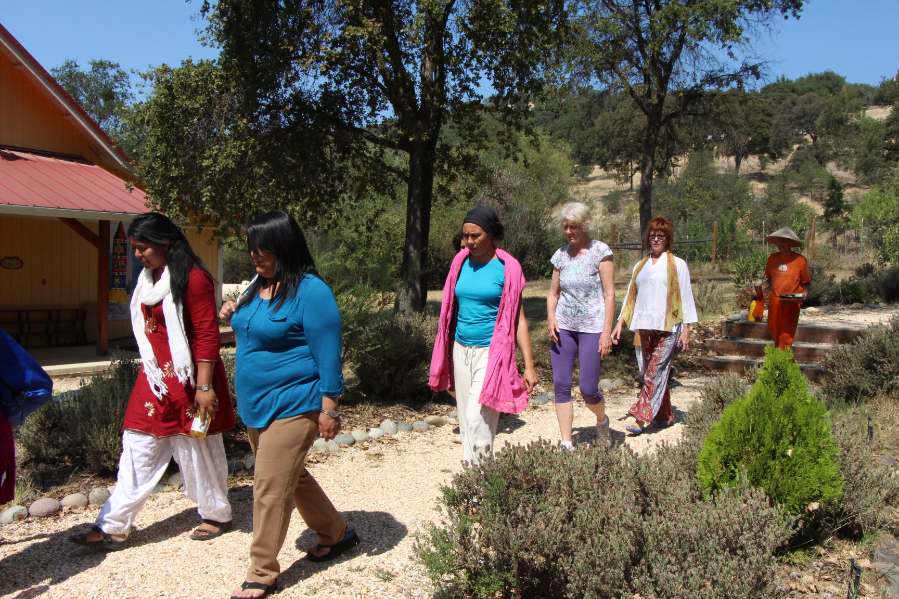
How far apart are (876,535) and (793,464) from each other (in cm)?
80

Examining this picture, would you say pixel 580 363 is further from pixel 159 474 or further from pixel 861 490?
pixel 159 474

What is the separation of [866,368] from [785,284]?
3.69 ft

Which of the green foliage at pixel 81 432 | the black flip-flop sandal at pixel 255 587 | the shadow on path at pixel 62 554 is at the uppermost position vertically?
the green foliage at pixel 81 432

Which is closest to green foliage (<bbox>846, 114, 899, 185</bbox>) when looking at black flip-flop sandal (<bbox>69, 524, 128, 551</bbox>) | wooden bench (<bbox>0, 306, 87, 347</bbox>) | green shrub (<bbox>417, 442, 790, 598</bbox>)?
wooden bench (<bbox>0, 306, 87, 347</bbox>)

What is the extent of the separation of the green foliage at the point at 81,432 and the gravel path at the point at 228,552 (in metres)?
0.53

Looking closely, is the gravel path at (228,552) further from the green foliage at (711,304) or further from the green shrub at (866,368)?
the green foliage at (711,304)

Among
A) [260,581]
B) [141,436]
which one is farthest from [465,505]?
[141,436]

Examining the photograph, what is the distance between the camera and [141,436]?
3.97m

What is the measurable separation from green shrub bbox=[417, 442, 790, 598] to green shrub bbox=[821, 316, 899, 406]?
368cm

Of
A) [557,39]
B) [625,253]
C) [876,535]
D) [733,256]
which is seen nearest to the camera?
[876,535]

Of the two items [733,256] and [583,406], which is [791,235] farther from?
[733,256]

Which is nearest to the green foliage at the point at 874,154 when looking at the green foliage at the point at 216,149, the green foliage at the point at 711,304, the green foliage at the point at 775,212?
the green foliage at the point at 775,212

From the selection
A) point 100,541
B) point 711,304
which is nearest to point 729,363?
point 711,304

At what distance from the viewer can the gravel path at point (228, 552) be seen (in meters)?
3.58
